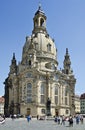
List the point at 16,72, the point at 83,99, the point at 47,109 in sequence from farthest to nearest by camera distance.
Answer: the point at 83,99 < the point at 16,72 < the point at 47,109

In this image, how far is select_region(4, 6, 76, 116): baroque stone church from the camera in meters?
Answer: 82.4

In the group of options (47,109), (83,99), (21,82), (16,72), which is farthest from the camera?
(83,99)

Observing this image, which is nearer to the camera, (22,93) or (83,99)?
(22,93)

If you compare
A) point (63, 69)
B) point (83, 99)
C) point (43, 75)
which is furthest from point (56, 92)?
point (83, 99)

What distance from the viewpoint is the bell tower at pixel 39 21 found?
97562mm

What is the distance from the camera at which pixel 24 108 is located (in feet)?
268

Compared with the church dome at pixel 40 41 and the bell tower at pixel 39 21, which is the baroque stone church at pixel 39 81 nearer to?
the church dome at pixel 40 41

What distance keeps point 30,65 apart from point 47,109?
47.5 feet

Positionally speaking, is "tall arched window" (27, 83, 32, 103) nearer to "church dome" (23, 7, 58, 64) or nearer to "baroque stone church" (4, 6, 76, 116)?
"baroque stone church" (4, 6, 76, 116)

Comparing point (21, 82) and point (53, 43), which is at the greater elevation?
point (53, 43)

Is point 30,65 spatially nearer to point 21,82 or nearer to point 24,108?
point 21,82

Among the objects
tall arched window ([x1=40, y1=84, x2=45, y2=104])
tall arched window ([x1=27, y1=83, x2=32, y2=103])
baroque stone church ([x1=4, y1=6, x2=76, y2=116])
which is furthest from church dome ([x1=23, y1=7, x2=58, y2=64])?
tall arched window ([x1=27, y1=83, x2=32, y2=103])

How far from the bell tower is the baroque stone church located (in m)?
0.34

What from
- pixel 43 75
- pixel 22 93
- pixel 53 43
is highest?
pixel 53 43
